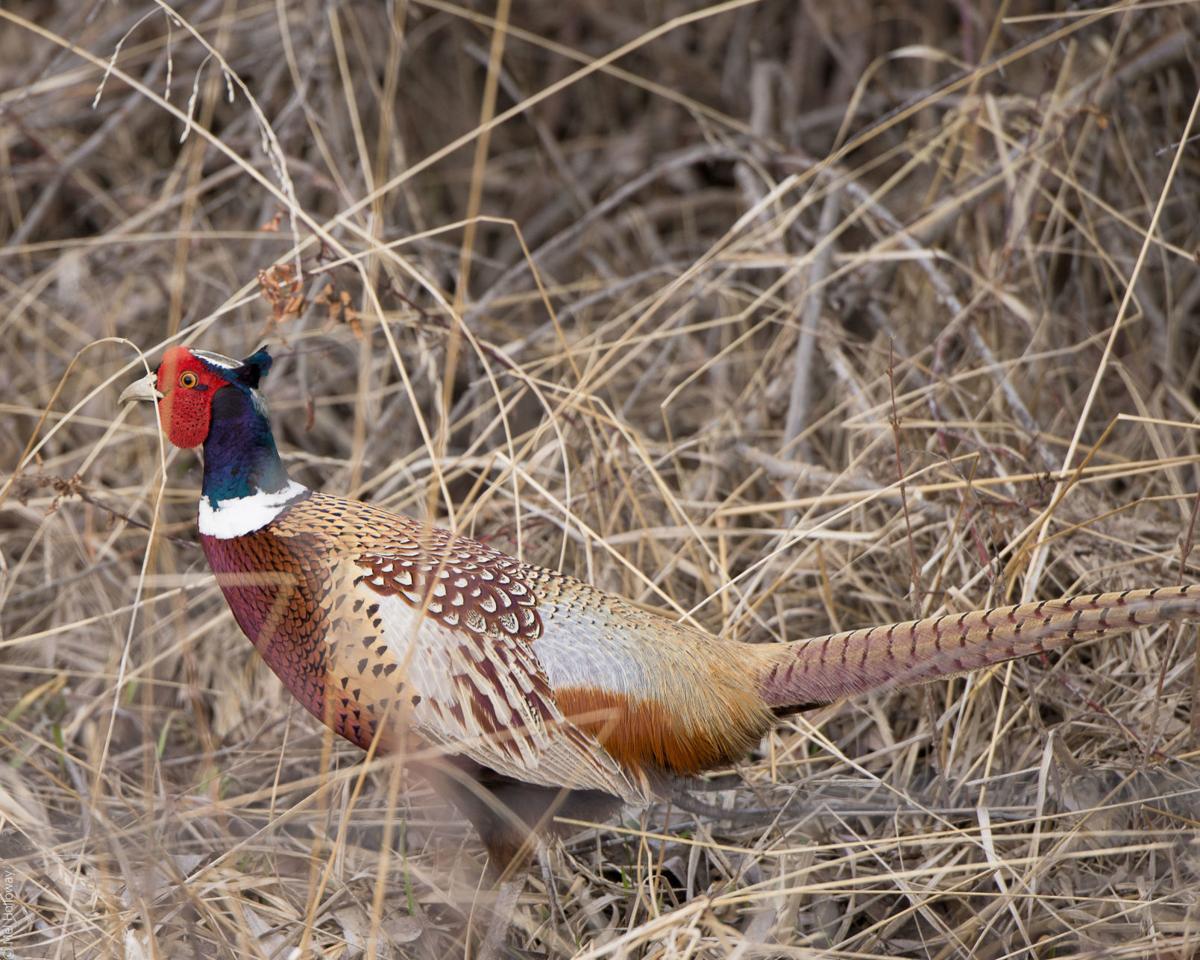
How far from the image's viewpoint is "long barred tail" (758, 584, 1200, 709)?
175cm

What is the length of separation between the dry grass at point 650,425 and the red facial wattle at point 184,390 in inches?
5.8

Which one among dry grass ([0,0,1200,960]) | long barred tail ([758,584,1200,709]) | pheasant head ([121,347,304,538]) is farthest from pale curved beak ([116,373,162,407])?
long barred tail ([758,584,1200,709])

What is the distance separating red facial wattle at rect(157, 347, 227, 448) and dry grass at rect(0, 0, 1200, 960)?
0.48ft

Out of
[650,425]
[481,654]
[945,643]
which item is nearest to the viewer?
[945,643]

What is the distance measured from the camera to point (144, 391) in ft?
6.93

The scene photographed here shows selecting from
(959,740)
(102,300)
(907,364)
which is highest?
(102,300)

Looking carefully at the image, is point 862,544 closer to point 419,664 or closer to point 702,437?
point 702,437

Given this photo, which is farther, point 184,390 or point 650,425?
point 650,425

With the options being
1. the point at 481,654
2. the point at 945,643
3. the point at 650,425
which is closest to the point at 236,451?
the point at 481,654

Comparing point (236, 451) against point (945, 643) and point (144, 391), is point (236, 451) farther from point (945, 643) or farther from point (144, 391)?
point (945, 643)

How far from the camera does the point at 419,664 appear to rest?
200 cm

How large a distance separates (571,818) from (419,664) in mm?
386

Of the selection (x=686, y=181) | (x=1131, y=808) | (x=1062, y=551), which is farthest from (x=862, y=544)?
(x=686, y=181)

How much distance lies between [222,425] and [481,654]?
0.57 meters
